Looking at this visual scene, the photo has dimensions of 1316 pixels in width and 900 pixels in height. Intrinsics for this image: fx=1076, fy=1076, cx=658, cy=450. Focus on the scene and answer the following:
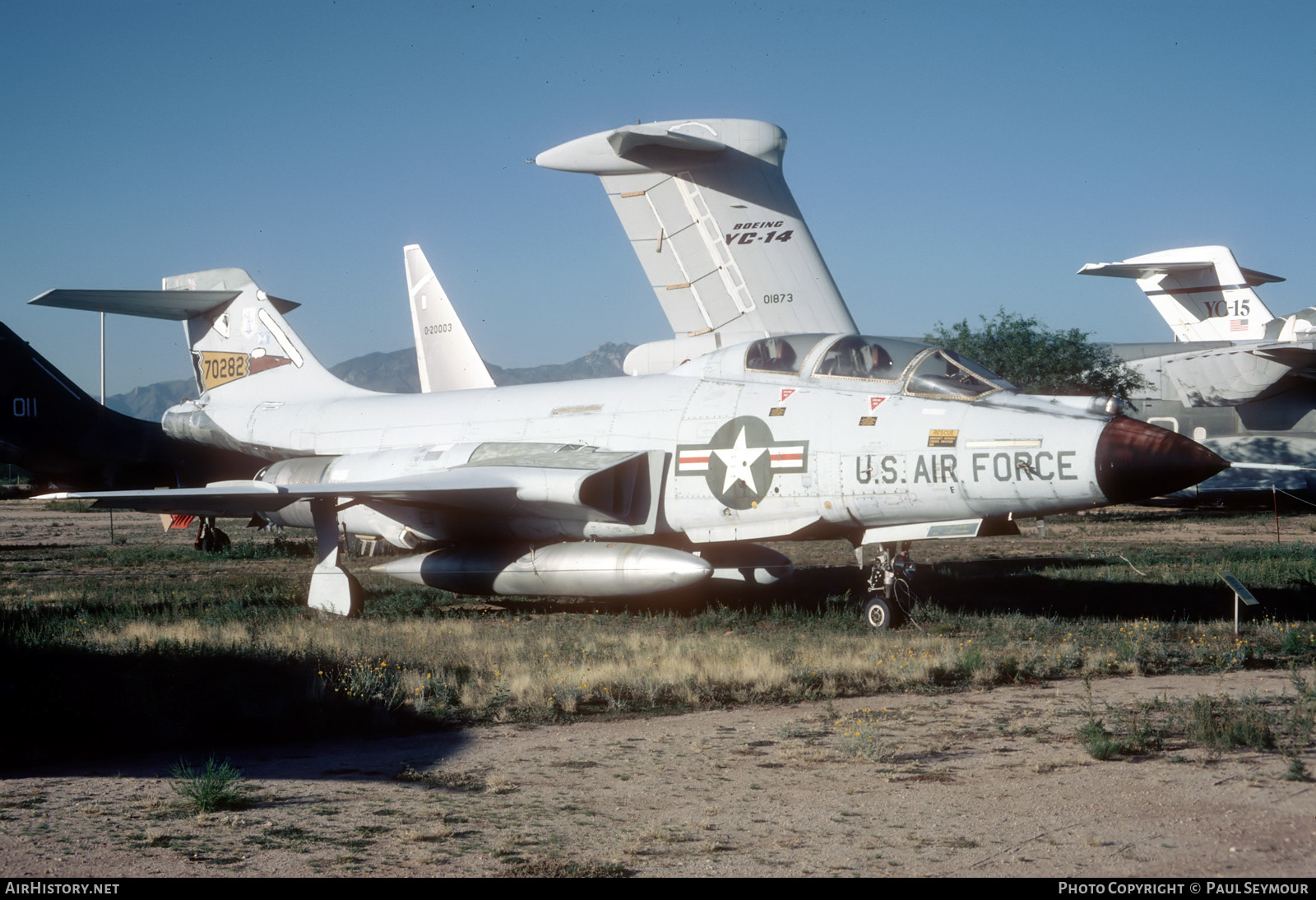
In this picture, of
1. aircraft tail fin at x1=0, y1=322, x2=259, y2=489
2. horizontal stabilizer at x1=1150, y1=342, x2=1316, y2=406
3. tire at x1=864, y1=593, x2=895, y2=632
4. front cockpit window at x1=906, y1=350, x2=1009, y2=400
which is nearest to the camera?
front cockpit window at x1=906, y1=350, x2=1009, y2=400

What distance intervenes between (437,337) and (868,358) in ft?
48.5

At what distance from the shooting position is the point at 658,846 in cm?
470

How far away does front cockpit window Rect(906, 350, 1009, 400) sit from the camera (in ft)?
35.1

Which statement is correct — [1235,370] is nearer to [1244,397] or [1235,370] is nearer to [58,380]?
[1244,397]

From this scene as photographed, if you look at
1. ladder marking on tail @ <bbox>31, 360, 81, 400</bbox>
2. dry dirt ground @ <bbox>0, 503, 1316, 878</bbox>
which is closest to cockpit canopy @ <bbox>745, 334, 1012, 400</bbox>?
dry dirt ground @ <bbox>0, 503, 1316, 878</bbox>

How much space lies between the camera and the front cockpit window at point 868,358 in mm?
11227

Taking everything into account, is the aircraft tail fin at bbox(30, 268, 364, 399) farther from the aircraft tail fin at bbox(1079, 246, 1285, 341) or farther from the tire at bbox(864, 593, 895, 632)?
the aircraft tail fin at bbox(1079, 246, 1285, 341)

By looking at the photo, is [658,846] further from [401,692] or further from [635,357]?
[635,357]

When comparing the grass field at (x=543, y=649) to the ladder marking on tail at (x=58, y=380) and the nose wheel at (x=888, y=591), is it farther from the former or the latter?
the ladder marking on tail at (x=58, y=380)

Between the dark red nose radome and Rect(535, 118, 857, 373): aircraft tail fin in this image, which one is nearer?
the dark red nose radome

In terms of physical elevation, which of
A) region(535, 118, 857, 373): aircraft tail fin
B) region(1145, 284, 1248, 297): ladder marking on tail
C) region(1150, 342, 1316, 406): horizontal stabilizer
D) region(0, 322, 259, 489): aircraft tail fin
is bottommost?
region(0, 322, 259, 489): aircraft tail fin

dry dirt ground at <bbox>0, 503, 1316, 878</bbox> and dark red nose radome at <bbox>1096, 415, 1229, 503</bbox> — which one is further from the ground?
dark red nose radome at <bbox>1096, 415, 1229, 503</bbox>

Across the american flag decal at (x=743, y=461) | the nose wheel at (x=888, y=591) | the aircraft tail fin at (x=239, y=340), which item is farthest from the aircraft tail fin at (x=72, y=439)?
the nose wheel at (x=888, y=591)

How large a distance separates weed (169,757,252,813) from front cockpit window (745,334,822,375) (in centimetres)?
766
